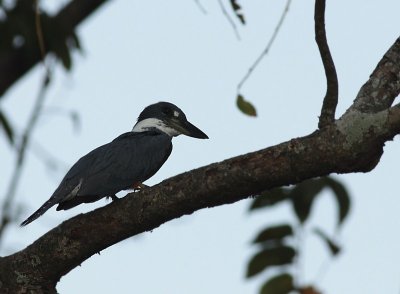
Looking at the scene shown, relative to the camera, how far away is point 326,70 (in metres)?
2.97

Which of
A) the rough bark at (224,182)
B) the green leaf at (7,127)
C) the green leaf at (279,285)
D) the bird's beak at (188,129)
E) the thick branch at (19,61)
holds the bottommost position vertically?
the green leaf at (279,285)

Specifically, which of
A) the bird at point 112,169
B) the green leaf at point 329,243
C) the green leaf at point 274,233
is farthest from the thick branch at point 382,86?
the bird at point 112,169

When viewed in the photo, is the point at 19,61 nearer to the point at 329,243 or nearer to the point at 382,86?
the point at 382,86

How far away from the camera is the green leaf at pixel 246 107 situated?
290cm

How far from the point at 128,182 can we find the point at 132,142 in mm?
468

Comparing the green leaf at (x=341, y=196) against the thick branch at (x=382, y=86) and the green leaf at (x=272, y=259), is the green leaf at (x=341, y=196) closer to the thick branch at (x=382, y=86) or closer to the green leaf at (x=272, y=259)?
the green leaf at (x=272, y=259)

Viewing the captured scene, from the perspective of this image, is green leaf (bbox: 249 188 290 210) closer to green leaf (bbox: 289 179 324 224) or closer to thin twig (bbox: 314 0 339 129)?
green leaf (bbox: 289 179 324 224)

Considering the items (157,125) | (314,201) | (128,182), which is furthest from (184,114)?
(314,201)

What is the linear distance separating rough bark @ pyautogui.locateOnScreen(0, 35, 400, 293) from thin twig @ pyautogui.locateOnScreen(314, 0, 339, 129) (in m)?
0.09

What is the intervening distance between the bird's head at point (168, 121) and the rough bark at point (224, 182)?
9.34 ft

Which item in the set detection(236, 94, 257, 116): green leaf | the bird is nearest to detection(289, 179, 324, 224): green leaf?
detection(236, 94, 257, 116): green leaf

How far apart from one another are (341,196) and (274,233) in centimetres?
23

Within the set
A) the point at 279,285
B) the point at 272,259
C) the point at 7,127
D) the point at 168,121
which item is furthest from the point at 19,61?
the point at 168,121

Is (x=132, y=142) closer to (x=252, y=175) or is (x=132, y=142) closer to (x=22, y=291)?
(x=22, y=291)
